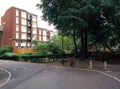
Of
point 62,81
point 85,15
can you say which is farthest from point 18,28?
point 62,81

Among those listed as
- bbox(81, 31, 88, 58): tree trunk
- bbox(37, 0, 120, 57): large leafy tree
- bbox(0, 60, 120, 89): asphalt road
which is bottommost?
bbox(0, 60, 120, 89): asphalt road

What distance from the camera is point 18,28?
75.4 meters

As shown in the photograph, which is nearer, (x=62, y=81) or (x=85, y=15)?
(x=62, y=81)

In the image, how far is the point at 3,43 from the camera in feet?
254

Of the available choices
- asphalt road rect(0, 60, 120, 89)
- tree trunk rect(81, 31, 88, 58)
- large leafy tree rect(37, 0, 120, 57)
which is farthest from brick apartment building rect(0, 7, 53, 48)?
asphalt road rect(0, 60, 120, 89)

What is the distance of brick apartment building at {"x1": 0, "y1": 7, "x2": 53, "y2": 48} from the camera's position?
241 feet

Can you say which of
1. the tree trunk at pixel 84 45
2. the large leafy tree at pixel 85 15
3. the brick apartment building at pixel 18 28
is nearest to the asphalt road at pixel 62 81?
the large leafy tree at pixel 85 15

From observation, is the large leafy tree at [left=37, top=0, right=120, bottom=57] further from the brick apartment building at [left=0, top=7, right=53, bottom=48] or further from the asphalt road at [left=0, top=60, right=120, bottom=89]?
the brick apartment building at [left=0, top=7, right=53, bottom=48]

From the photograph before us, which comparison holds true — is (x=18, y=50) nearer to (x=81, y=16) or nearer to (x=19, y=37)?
(x=19, y=37)

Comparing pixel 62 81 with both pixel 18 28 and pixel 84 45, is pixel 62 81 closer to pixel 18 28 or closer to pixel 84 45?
pixel 84 45

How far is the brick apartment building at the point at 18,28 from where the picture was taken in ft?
241

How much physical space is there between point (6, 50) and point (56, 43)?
1589 cm

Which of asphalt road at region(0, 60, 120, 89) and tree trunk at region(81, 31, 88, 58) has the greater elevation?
tree trunk at region(81, 31, 88, 58)

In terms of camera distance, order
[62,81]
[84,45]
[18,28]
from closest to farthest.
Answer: [62,81]
[84,45]
[18,28]
